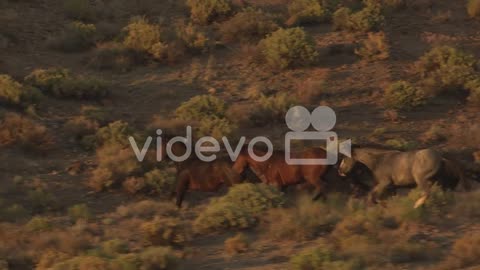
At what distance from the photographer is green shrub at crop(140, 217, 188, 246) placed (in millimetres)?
12414

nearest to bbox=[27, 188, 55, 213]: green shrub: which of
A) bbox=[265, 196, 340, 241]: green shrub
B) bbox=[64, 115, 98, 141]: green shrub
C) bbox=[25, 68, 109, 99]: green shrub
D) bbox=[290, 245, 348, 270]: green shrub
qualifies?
bbox=[64, 115, 98, 141]: green shrub

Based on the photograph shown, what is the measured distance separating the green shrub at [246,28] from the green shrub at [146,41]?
73.5 inches

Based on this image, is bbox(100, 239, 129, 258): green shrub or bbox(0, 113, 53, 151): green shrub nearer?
bbox(100, 239, 129, 258): green shrub

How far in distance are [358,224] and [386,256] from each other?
3.74ft

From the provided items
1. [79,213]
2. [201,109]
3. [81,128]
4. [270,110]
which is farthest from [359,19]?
[79,213]

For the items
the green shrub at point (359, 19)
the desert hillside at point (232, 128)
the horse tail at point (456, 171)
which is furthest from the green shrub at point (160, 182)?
the green shrub at point (359, 19)

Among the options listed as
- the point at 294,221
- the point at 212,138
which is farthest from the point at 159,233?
the point at 212,138

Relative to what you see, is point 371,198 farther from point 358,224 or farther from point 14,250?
point 14,250

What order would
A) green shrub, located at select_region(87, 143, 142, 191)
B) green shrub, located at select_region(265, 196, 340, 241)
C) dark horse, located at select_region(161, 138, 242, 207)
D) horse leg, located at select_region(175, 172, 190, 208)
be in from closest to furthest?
green shrub, located at select_region(265, 196, 340, 241), horse leg, located at select_region(175, 172, 190, 208), dark horse, located at select_region(161, 138, 242, 207), green shrub, located at select_region(87, 143, 142, 191)

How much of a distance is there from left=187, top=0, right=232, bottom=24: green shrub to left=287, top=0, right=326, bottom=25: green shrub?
1.86 metres

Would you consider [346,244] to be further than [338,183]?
Answer: No

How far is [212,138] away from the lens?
704 inches

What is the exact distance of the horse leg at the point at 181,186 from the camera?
15.0 m

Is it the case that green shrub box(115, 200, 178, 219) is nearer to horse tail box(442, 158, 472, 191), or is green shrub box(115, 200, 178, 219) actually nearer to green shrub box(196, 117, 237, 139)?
green shrub box(196, 117, 237, 139)
